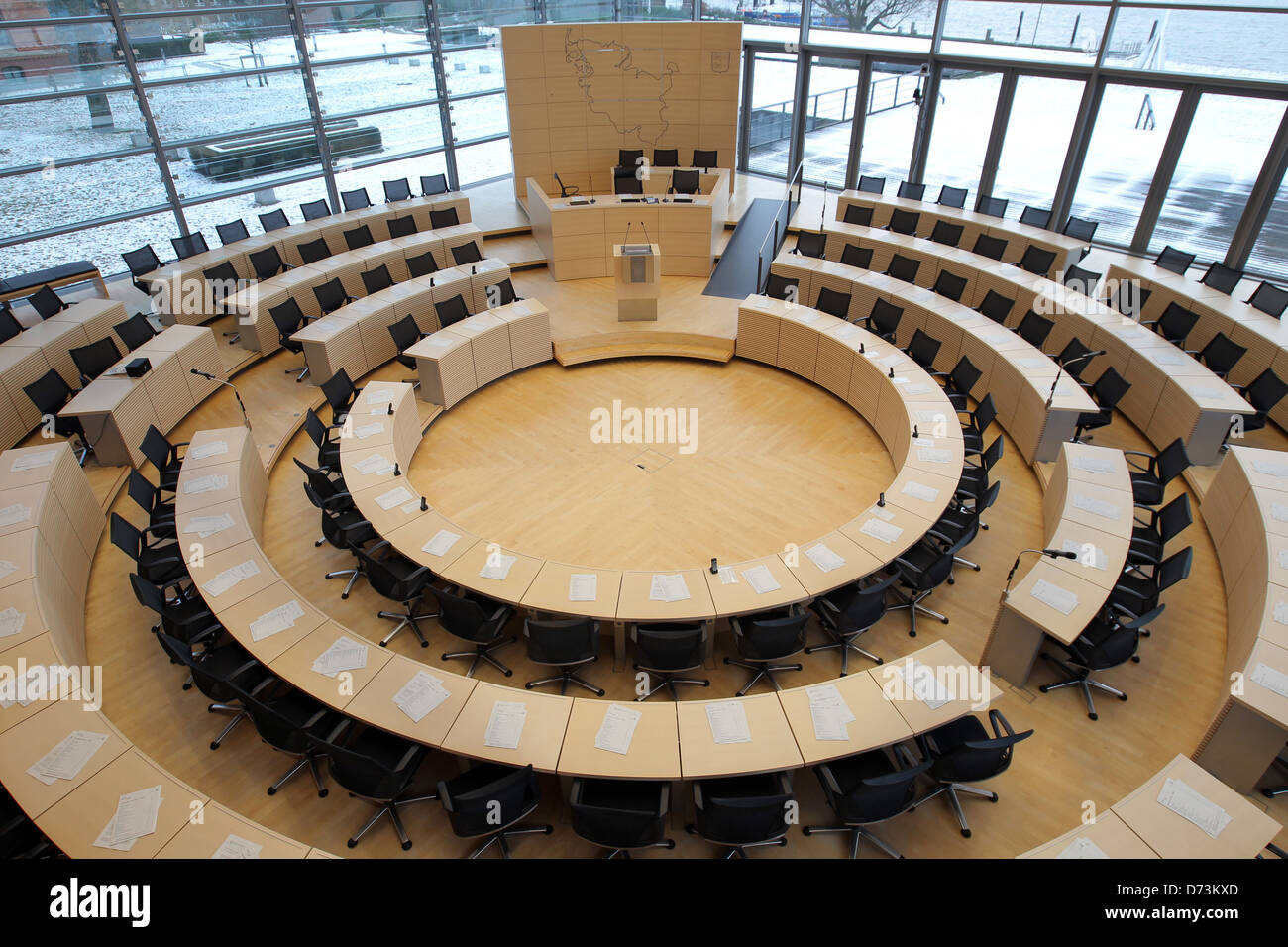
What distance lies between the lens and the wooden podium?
35.7ft

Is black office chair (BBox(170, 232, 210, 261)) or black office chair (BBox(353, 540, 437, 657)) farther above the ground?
black office chair (BBox(170, 232, 210, 261))

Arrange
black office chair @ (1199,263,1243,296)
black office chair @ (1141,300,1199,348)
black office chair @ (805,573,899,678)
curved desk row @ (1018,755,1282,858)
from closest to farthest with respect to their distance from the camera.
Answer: curved desk row @ (1018,755,1282,858)
black office chair @ (805,573,899,678)
black office chair @ (1141,300,1199,348)
black office chair @ (1199,263,1243,296)

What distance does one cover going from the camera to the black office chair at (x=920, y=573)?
6.51m

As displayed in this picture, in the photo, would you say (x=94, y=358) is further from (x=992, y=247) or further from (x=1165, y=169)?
(x=1165, y=169)

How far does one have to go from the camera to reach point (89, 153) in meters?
10.8

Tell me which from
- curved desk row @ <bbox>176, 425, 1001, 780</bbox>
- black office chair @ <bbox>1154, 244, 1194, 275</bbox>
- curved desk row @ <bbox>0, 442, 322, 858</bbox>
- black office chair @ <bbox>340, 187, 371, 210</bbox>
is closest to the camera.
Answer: curved desk row @ <bbox>0, 442, 322, 858</bbox>

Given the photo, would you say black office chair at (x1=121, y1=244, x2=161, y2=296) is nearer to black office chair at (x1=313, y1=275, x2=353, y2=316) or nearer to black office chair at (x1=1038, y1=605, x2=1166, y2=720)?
black office chair at (x1=313, y1=275, x2=353, y2=316)

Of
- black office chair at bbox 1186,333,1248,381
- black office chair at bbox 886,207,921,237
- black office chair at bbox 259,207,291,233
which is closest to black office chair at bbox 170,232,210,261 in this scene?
black office chair at bbox 259,207,291,233

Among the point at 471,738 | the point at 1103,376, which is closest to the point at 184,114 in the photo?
the point at 471,738

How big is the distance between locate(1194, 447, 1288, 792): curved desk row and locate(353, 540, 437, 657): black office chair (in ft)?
18.8

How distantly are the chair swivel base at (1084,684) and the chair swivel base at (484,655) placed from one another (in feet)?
14.6
